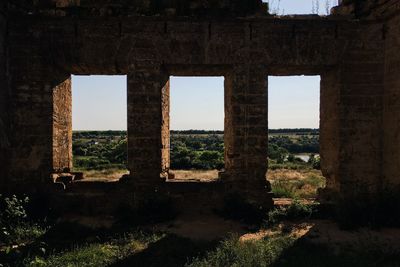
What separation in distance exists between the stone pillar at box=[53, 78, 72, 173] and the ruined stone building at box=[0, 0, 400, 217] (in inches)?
6.4

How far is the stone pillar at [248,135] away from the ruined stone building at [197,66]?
2 cm

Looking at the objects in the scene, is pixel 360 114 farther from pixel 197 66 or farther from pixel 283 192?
pixel 197 66

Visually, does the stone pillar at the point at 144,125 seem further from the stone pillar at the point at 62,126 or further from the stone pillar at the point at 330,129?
the stone pillar at the point at 330,129

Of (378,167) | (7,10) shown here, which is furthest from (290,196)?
(7,10)

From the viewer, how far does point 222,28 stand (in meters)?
7.52

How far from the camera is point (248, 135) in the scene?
A: 7535mm

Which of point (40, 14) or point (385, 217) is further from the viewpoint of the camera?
point (40, 14)

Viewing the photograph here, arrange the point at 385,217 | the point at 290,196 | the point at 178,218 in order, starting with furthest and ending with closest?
the point at 290,196, the point at 178,218, the point at 385,217

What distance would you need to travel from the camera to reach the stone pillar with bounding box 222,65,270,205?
7.53 m

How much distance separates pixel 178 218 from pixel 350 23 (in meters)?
5.65

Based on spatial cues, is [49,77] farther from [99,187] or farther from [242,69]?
[242,69]

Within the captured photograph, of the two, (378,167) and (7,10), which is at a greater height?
(7,10)

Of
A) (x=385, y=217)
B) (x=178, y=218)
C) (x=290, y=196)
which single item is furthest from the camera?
(x=290, y=196)

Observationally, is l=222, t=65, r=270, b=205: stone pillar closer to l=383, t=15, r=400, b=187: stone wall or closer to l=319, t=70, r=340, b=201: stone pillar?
l=319, t=70, r=340, b=201: stone pillar
